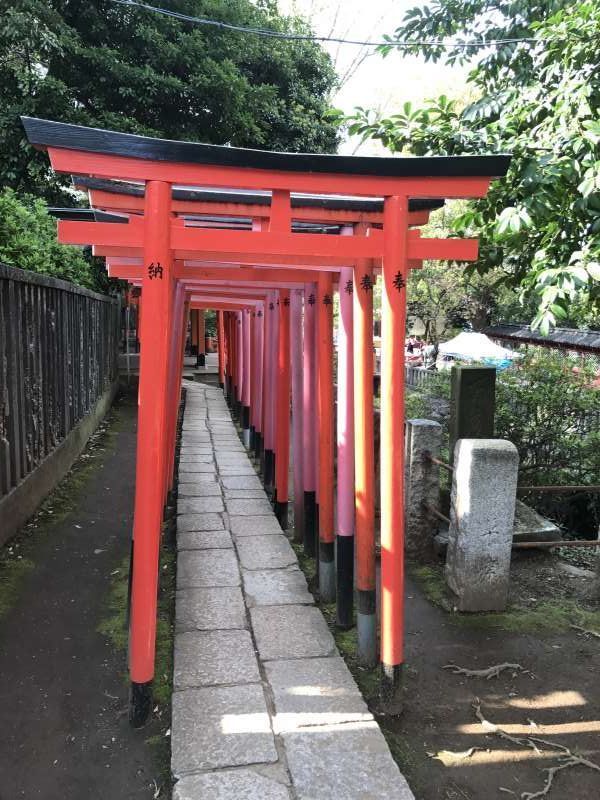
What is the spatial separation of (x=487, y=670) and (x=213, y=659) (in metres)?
1.66

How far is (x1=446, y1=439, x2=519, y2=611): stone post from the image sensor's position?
4.30m

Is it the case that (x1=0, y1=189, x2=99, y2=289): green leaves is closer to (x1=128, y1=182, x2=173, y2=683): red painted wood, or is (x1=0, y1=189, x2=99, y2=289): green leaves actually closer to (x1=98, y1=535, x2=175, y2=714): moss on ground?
(x1=98, y1=535, x2=175, y2=714): moss on ground

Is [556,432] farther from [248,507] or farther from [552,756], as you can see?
[552,756]

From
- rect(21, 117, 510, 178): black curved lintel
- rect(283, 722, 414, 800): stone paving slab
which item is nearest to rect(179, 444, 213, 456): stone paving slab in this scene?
rect(283, 722, 414, 800): stone paving slab

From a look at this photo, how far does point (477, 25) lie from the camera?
21.2 feet

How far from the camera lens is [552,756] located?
2.99 m

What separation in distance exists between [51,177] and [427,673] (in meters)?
10.4

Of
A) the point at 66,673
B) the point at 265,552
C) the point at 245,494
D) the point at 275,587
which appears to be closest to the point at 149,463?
the point at 66,673

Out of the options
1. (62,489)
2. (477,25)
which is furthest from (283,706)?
(477,25)

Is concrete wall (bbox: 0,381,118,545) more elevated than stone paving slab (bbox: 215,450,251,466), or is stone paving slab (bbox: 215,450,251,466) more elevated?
concrete wall (bbox: 0,381,118,545)

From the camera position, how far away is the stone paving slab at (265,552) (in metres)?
5.12

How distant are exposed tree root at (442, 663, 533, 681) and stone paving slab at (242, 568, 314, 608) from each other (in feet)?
3.71

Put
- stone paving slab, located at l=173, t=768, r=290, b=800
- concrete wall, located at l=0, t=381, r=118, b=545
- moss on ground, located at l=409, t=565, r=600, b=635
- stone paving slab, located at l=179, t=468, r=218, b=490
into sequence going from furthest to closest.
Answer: stone paving slab, located at l=179, t=468, r=218, b=490, concrete wall, located at l=0, t=381, r=118, b=545, moss on ground, located at l=409, t=565, r=600, b=635, stone paving slab, located at l=173, t=768, r=290, b=800

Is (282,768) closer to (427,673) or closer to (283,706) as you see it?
(283,706)
